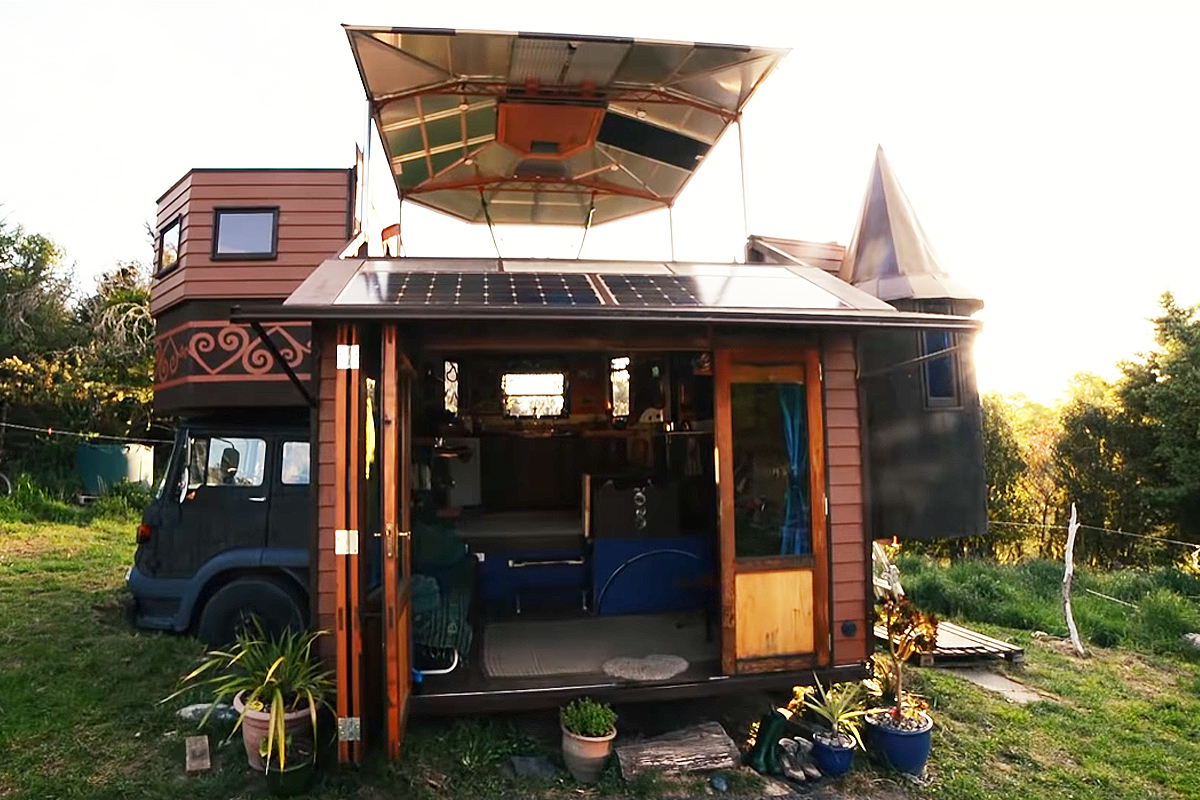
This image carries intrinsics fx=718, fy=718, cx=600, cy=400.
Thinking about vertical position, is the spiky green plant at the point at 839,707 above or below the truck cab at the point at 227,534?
below

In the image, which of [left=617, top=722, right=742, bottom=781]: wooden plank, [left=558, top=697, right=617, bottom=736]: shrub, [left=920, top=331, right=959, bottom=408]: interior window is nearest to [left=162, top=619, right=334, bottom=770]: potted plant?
[left=558, top=697, right=617, bottom=736]: shrub

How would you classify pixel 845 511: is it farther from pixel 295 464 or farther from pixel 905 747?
pixel 295 464

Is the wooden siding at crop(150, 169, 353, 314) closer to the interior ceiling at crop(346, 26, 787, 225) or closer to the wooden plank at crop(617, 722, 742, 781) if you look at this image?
the interior ceiling at crop(346, 26, 787, 225)

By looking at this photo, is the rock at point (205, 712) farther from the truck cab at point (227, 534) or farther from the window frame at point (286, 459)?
the window frame at point (286, 459)

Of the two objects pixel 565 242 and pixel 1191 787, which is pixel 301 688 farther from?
pixel 565 242

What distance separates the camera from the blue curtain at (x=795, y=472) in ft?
14.6

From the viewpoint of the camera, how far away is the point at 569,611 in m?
5.64

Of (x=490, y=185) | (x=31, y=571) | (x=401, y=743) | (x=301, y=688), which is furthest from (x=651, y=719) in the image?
(x=31, y=571)

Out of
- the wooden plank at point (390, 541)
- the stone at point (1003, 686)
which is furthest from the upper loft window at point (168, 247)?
the stone at point (1003, 686)

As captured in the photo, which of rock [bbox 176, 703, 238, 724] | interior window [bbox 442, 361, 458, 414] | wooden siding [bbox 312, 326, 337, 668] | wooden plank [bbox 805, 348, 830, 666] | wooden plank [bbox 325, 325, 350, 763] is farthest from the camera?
interior window [bbox 442, 361, 458, 414]

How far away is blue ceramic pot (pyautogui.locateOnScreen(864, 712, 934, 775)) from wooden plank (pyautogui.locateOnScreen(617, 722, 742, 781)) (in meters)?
0.81

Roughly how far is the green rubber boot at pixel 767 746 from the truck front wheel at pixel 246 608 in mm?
3321

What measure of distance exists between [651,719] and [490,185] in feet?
17.2

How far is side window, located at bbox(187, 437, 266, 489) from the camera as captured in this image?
5559 millimetres
